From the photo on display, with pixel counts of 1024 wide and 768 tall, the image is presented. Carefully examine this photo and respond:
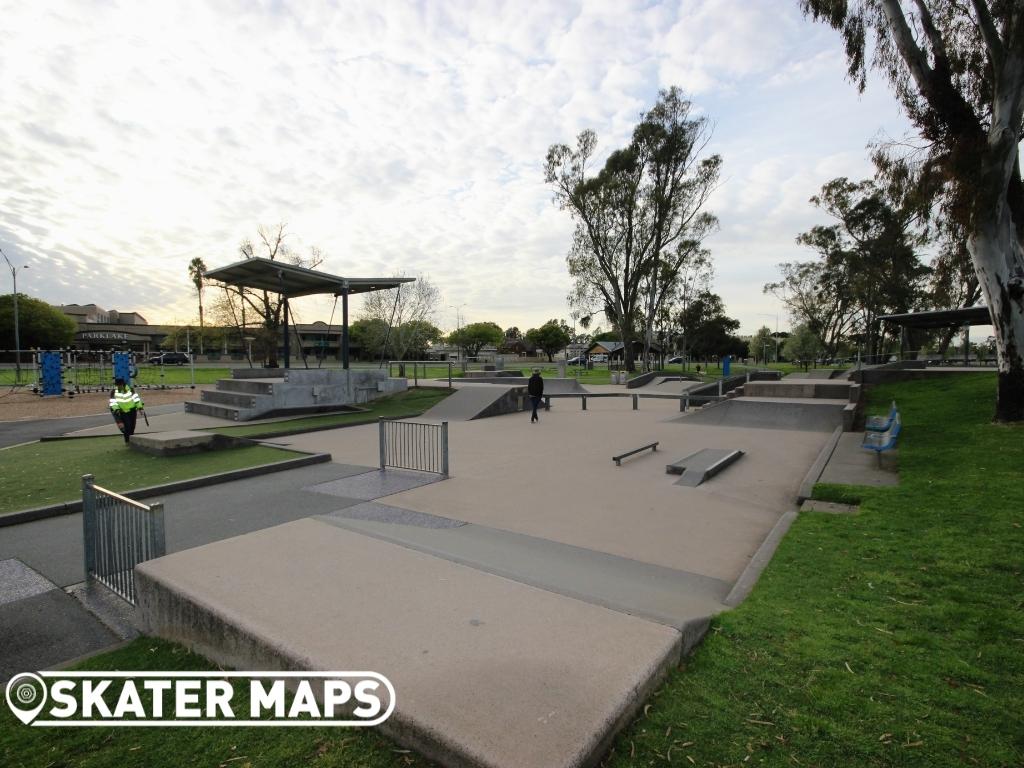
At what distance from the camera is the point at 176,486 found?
8.08 metres

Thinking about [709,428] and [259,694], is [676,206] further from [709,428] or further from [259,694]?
[259,694]

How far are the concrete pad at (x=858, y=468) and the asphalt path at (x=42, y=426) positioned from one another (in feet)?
59.7

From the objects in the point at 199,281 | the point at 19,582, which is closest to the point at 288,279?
the point at 19,582

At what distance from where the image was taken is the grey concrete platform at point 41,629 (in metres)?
3.67

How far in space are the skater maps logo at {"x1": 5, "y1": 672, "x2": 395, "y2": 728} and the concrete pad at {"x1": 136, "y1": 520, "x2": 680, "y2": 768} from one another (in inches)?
3.8

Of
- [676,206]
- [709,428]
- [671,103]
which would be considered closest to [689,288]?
[676,206]

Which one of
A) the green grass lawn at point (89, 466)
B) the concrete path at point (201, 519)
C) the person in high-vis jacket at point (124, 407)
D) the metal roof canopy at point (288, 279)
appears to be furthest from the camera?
the metal roof canopy at point (288, 279)

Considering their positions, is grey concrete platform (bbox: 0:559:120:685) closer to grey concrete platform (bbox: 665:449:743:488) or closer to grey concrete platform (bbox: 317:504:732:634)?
grey concrete platform (bbox: 317:504:732:634)

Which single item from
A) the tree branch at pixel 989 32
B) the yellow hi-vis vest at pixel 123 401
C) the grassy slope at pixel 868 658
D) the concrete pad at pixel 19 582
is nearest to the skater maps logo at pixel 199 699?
the grassy slope at pixel 868 658

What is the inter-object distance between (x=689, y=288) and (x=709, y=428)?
37.2 m

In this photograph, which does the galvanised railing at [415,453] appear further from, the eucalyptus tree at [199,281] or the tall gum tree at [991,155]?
the eucalyptus tree at [199,281]

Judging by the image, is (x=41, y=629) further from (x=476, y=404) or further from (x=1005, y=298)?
(x=1005, y=298)

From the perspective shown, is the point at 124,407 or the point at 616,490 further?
the point at 124,407

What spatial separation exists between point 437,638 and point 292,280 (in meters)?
17.8
